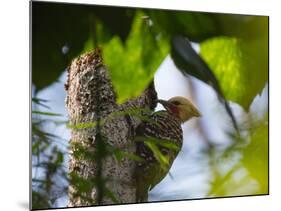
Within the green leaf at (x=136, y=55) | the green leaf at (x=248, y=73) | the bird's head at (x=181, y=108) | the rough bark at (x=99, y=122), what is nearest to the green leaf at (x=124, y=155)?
the rough bark at (x=99, y=122)

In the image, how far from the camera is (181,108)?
7.53 ft

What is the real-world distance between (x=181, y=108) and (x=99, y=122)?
1.34ft

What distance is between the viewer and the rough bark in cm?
206

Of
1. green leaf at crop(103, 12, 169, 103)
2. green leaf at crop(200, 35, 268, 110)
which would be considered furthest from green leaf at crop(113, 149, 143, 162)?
green leaf at crop(103, 12, 169, 103)

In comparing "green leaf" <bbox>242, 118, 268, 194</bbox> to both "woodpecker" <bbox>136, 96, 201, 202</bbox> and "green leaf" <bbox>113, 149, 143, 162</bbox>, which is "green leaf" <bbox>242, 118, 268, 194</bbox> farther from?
"green leaf" <bbox>113, 149, 143, 162</bbox>

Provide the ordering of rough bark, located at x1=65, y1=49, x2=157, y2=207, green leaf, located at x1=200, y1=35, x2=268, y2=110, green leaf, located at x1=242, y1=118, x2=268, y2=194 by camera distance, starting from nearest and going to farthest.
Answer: rough bark, located at x1=65, y1=49, x2=157, y2=207
green leaf, located at x1=200, y1=35, x2=268, y2=110
green leaf, located at x1=242, y1=118, x2=268, y2=194

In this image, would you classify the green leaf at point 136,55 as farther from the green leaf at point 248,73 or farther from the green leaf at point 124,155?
the green leaf at point 248,73

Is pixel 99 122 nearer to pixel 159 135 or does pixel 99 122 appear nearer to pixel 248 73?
pixel 159 135

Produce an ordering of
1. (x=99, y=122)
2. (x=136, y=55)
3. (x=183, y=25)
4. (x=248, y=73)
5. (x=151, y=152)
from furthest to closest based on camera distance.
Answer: (x=248, y=73) < (x=151, y=152) < (x=99, y=122) < (x=136, y=55) < (x=183, y=25)

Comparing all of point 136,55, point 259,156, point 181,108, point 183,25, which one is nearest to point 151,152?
point 181,108

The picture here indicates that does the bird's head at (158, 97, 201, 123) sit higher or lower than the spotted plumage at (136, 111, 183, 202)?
higher

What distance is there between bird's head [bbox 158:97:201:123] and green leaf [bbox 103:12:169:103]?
1.35 meters
